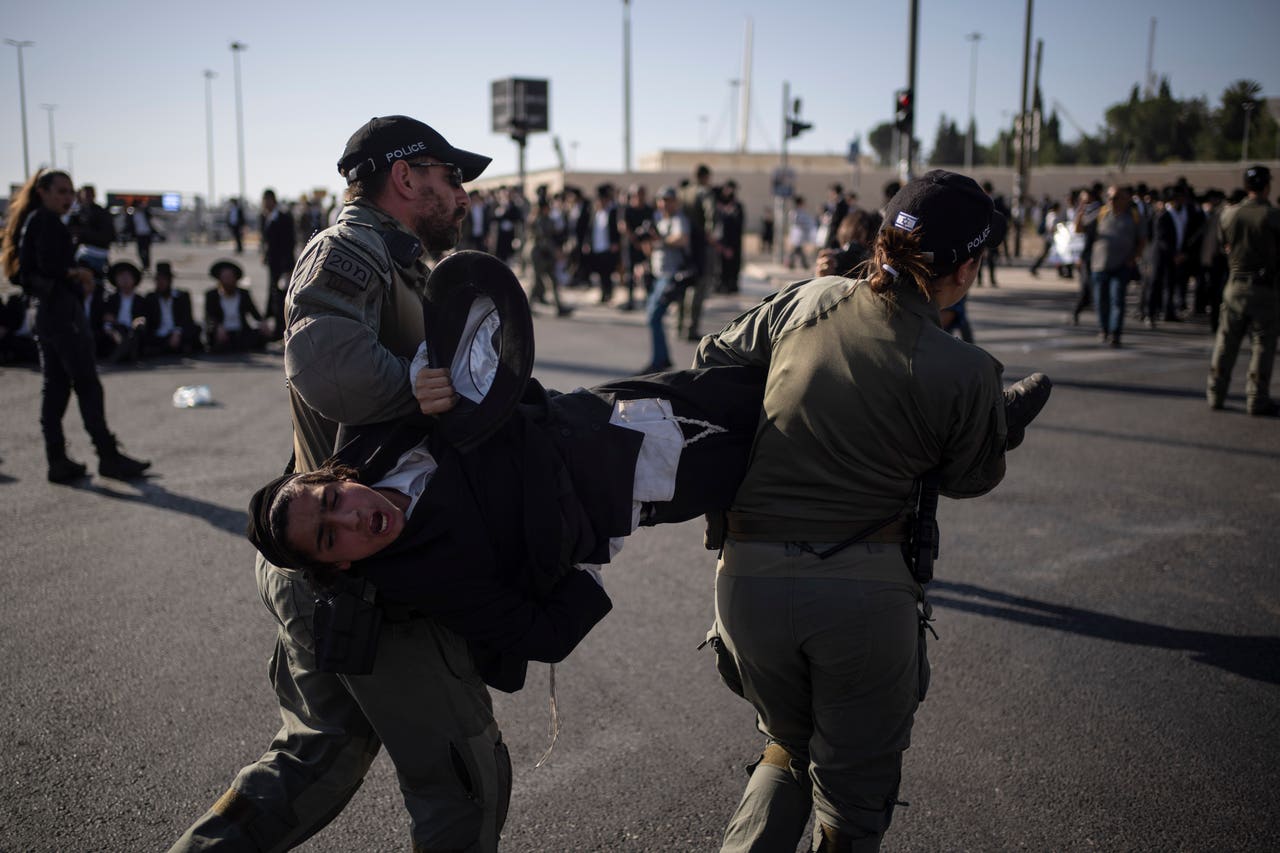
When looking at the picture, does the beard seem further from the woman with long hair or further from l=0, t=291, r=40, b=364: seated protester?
l=0, t=291, r=40, b=364: seated protester

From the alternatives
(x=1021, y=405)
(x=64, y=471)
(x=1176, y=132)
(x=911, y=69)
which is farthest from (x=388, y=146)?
(x=1176, y=132)

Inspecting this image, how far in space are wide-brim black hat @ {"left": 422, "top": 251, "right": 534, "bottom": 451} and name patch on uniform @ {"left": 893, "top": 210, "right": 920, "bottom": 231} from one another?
0.90 m

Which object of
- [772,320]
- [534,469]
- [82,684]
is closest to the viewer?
[534,469]

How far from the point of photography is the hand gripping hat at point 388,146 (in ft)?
8.45

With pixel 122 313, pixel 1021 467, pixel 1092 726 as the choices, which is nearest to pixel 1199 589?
pixel 1092 726

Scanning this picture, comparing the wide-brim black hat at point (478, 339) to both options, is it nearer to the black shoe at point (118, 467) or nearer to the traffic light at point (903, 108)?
the black shoe at point (118, 467)

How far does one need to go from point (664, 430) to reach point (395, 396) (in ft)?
2.09

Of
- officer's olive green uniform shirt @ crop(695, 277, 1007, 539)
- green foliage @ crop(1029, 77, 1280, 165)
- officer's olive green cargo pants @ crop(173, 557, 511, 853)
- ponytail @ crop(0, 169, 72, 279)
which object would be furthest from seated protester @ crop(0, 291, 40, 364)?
green foliage @ crop(1029, 77, 1280, 165)

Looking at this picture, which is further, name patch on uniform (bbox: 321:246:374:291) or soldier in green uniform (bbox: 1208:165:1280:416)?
soldier in green uniform (bbox: 1208:165:1280:416)

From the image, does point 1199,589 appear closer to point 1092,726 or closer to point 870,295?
point 1092,726

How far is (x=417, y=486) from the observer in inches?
83.4

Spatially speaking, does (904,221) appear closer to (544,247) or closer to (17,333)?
(17,333)

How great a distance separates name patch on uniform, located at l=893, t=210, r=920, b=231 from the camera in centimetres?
222

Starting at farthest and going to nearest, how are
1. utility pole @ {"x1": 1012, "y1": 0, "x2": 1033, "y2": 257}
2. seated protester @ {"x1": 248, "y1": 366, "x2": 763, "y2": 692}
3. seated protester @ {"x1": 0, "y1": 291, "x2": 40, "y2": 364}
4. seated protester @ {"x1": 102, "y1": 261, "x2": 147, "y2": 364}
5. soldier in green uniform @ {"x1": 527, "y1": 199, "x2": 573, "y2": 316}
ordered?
utility pole @ {"x1": 1012, "y1": 0, "x2": 1033, "y2": 257} → soldier in green uniform @ {"x1": 527, "y1": 199, "x2": 573, "y2": 316} → seated protester @ {"x1": 102, "y1": 261, "x2": 147, "y2": 364} → seated protester @ {"x1": 0, "y1": 291, "x2": 40, "y2": 364} → seated protester @ {"x1": 248, "y1": 366, "x2": 763, "y2": 692}
